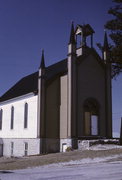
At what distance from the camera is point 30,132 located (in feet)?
118

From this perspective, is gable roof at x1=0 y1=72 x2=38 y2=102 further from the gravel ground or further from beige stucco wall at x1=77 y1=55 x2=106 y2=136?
the gravel ground

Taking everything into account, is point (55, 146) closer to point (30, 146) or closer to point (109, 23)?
point (30, 146)

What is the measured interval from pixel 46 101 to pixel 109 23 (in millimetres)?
11681

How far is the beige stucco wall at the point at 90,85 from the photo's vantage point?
33.6 metres

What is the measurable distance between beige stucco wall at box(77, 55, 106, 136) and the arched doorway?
463 millimetres

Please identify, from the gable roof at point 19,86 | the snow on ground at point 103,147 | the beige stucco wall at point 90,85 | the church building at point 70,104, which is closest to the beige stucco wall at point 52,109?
the church building at point 70,104

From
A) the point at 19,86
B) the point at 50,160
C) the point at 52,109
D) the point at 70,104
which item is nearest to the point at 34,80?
the point at 19,86

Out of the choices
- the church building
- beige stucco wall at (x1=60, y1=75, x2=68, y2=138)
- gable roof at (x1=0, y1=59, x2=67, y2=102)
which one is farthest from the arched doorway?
gable roof at (x1=0, y1=59, x2=67, y2=102)

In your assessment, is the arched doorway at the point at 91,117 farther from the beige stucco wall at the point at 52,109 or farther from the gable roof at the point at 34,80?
the gable roof at the point at 34,80

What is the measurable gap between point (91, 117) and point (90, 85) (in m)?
3.67

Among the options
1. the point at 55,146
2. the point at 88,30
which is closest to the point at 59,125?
the point at 55,146

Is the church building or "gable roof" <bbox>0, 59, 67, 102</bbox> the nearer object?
the church building

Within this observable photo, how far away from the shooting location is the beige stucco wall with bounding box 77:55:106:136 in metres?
33.6

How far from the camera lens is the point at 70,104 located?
32.2m
